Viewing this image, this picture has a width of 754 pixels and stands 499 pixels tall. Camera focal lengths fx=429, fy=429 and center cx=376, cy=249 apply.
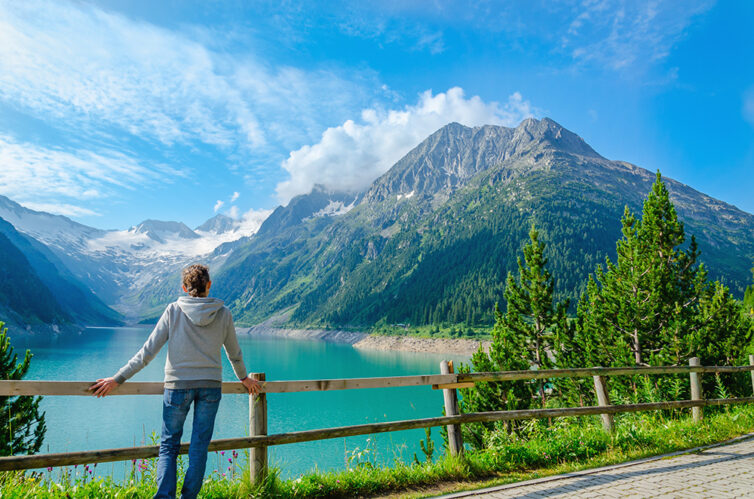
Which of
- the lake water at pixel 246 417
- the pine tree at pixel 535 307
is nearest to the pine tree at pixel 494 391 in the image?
the lake water at pixel 246 417

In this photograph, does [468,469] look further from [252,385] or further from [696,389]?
[696,389]

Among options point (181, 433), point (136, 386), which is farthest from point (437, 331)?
point (181, 433)

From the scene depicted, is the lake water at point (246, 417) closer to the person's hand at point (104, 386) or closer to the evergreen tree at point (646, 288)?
the evergreen tree at point (646, 288)

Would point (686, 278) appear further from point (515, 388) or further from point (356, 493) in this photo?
point (356, 493)

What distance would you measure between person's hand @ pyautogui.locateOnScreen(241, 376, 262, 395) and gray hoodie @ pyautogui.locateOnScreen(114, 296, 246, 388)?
2.42 feet

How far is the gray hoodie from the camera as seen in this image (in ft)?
14.8

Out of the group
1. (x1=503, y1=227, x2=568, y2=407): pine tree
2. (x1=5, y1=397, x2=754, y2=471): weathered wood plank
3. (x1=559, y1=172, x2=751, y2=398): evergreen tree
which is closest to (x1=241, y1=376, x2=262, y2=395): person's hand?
(x1=5, y1=397, x2=754, y2=471): weathered wood plank

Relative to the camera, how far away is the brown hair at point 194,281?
4699mm

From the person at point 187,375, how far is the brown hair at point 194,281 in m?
0.01

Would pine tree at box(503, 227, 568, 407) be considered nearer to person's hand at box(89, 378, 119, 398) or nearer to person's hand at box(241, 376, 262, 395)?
person's hand at box(241, 376, 262, 395)

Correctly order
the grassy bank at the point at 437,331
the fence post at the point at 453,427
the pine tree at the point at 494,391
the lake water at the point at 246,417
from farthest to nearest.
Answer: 1. the grassy bank at the point at 437,331
2. the lake water at the point at 246,417
3. the pine tree at the point at 494,391
4. the fence post at the point at 453,427

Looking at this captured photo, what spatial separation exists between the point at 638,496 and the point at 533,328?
2534cm

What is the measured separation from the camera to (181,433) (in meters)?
4.47

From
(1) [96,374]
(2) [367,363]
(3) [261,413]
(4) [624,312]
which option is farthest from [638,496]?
(2) [367,363]
